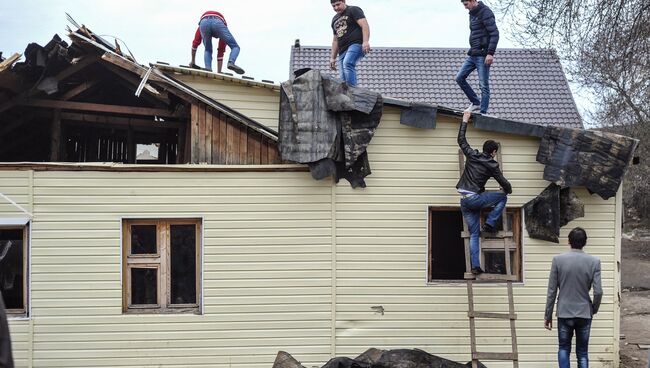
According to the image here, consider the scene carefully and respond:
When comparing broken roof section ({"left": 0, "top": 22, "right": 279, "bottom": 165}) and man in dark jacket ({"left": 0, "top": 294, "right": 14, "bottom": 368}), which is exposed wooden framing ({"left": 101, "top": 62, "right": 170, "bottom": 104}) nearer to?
broken roof section ({"left": 0, "top": 22, "right": 279, "bottom": 165})

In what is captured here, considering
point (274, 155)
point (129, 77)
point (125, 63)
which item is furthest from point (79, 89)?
point (274, 155)

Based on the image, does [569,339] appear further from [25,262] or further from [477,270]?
[25,262]

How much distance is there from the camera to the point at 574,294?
293 inches

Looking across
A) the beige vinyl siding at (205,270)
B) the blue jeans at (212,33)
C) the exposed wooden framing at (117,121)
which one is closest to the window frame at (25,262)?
the beige vinyl siding at (205,270)

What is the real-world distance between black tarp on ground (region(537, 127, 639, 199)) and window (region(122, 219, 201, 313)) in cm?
487

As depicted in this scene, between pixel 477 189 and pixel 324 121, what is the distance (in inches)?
83.3

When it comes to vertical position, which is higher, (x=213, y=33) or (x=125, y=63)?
(x=213, y=33)

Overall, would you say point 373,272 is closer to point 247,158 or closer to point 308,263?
point 308,263

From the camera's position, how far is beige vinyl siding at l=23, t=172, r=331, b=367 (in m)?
8.55

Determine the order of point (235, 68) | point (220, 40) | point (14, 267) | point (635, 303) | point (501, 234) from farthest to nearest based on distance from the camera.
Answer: point (635, 303) < point (220, 40) < point (235, 68) < point (14, 267) < point (501, 234)

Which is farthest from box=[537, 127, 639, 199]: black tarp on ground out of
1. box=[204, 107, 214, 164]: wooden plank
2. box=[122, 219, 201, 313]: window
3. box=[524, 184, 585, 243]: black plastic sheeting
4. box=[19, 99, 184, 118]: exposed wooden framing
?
box=[19, 99, 184, 118]: exposed wooden framing

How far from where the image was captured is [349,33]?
995 cm

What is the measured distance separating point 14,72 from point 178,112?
2070mm

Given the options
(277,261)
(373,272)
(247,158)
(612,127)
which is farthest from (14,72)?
(612,127)
